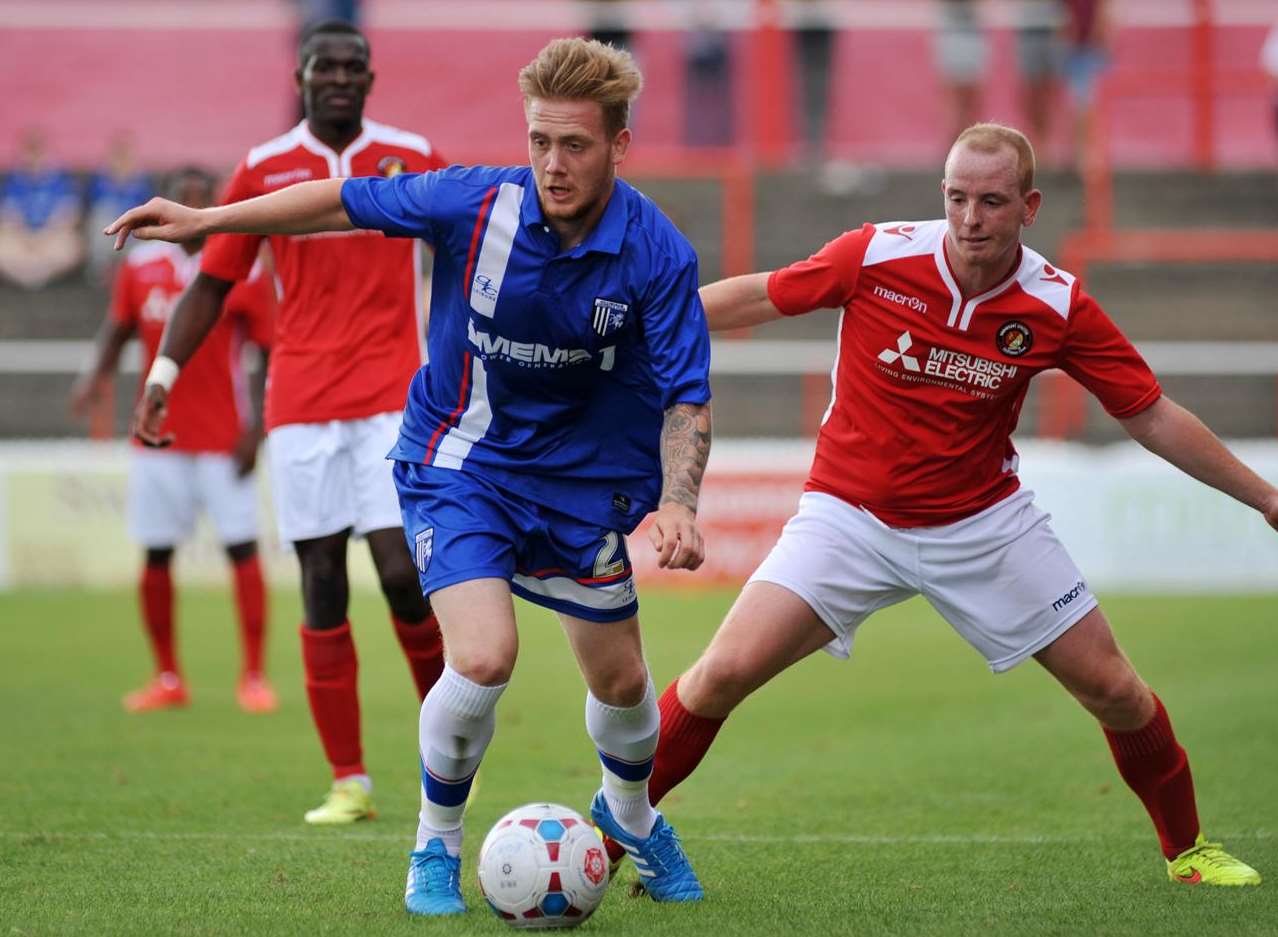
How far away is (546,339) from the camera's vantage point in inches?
195

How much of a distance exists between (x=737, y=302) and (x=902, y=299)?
0.49m

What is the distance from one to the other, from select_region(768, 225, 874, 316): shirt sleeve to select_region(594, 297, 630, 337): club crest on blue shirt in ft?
2.29

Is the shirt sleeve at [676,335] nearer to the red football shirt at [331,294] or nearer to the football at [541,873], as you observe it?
the football at [541,873]

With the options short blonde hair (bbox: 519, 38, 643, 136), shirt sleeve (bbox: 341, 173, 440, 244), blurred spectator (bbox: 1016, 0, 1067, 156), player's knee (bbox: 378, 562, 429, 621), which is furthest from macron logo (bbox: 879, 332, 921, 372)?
blurred spectator (bbox: 1016, 0, 1067, 156)

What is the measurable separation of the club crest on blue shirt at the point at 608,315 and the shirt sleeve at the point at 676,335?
6 centimetres

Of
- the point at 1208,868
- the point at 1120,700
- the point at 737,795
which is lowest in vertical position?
the point at 737,795

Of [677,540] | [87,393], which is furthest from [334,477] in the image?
[87,393]

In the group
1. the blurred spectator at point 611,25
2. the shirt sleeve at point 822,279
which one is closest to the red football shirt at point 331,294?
the shirt sleeve at point 822,279

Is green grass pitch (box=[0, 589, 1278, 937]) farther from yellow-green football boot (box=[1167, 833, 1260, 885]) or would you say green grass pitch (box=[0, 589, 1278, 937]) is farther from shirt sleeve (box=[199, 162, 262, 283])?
shirt sleeve (box=[199, 162, 262, 283])

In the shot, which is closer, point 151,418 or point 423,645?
point 151,418

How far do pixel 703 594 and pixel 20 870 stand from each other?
929 centimetres

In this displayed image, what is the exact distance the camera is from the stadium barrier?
48.1 ft

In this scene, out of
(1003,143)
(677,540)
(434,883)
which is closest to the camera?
(677,540)

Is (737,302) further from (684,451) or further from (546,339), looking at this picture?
(684,451)
